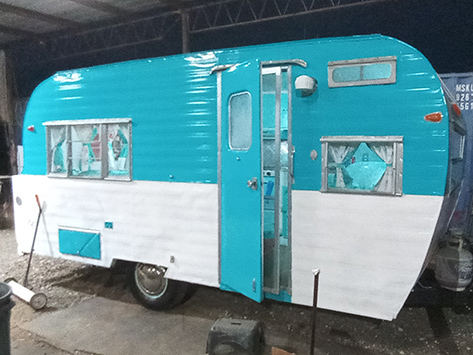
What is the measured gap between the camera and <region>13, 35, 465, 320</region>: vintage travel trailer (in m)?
3.44

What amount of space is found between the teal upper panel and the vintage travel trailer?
1 cm

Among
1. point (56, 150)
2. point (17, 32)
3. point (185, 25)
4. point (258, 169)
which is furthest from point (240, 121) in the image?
point (17, 32)

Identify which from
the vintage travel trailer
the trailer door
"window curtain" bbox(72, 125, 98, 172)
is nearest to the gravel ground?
the vintage travel trailer

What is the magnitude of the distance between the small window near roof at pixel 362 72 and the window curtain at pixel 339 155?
0.57 m

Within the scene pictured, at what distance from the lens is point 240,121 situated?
4.03 metres

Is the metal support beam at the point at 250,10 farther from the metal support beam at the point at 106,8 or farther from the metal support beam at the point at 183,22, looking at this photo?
the metal support beam at the point at 106,8

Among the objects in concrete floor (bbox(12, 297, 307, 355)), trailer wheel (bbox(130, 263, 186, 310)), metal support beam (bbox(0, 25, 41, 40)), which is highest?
metal support beam (bbox(0, 25, 41, 40))

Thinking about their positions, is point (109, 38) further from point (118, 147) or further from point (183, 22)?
point (118, 147)

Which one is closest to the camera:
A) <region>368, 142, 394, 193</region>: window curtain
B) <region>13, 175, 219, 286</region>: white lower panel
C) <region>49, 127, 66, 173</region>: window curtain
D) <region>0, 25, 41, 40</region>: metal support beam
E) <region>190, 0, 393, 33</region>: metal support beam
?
<region>368, 142, 394, 193</region>: window curtain

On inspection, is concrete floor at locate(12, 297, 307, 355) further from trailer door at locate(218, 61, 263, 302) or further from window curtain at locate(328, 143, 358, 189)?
window curtain at locate(328, 143, 358, 189)

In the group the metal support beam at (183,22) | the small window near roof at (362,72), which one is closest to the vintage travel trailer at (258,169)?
the small window near roof at (362,72)

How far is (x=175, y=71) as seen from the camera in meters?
4.44

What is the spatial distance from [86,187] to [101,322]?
1689mm

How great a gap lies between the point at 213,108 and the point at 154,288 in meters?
2.43
